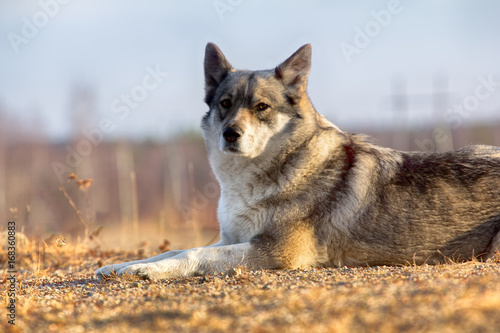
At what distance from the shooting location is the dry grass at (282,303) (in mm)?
2295

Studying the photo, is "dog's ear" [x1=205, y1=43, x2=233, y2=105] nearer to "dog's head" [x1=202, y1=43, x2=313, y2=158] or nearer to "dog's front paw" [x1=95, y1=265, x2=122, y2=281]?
"dog's head" [x1=202, y1=43, x2=313, y2=158]

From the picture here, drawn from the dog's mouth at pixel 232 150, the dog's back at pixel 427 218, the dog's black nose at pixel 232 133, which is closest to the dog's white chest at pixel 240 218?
the dog's mouth at pixel 232 150

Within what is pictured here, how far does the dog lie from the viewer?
14.8 ft

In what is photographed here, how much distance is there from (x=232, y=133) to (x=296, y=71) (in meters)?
1.17

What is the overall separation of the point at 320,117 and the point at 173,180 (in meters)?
30.6

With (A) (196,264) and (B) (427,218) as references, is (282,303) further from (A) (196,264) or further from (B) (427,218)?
(B) (427,218)

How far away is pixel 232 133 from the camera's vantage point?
4641mm

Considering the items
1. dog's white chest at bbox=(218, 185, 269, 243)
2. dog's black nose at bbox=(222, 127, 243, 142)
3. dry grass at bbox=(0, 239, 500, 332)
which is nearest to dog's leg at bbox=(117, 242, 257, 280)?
dry grass at bbox=(0, 239, 500, 332)

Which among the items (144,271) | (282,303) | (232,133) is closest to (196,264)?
(144,271)

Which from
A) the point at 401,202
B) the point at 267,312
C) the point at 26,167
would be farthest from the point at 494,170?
the point at 26,167

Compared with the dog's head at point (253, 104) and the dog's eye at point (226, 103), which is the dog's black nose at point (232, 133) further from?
the dog's eye at point (226, 103)

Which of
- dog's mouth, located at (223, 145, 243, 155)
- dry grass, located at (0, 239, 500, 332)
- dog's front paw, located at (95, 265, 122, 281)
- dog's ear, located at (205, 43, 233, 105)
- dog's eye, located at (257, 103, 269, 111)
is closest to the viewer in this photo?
dry grass, located at (0, 239, 500, 332)

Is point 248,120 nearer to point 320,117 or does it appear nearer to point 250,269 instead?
point 320,117

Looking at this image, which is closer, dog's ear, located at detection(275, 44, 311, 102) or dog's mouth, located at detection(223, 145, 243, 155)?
dog's mouth, located at detection(223, 145, 243, 155)
